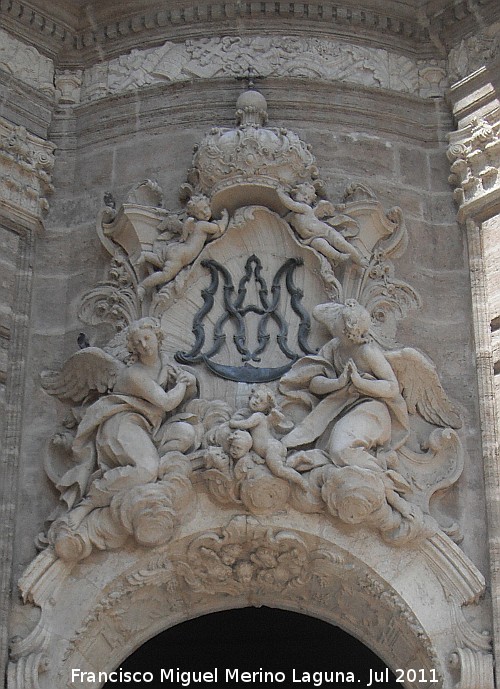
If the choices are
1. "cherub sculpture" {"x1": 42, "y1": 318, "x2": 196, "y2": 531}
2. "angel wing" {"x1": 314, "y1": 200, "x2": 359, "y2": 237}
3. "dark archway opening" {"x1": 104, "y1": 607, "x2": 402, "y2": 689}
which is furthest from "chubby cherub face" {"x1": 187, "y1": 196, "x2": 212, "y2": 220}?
"dark archway opening" {"x1": 104, "y1": 607, "x2": 402, "y2": 689}

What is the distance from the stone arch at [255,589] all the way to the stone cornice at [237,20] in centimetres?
308

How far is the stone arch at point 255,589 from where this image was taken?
859 cm

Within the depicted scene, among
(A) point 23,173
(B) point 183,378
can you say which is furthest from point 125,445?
(A) point 23,173

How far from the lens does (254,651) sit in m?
11.8

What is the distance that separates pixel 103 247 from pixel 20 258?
1.52ft

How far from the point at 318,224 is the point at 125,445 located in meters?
1.71

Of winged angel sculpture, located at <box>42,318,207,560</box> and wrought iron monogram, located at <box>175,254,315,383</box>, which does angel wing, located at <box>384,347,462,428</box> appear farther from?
winged angel sculpture, located at <box>42,318,207,560</box>

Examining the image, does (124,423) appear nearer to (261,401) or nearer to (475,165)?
(261,401)

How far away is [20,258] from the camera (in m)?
9.70

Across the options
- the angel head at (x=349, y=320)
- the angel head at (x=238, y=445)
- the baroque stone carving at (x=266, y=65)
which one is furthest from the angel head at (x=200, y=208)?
the angel head at (x=238, y=445)

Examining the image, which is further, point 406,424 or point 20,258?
point 20,258

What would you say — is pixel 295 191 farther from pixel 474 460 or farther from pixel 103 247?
pixel 474 460

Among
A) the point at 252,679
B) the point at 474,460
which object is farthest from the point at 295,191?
the point at 252,679

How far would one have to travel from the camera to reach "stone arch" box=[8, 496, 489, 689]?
8586mm
